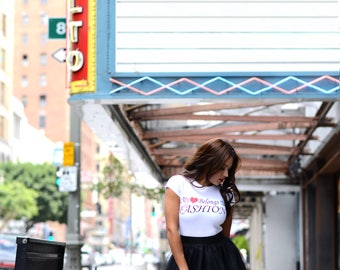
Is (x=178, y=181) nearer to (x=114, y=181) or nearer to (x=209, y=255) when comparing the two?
(x=209, y=255)

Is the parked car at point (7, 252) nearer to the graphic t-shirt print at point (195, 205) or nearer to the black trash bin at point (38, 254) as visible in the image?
the black trash bin at point (38, 254)

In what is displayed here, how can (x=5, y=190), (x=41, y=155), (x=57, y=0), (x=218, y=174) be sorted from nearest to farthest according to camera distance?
(x=218, y=174) < (x=5, y=190) < (x=41, y=155) < (x=57, y=0)

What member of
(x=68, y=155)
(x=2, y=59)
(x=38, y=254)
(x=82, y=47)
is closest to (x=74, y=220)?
(x=68, y=155)

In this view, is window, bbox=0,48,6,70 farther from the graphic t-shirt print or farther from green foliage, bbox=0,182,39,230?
the graphic t-shirt print

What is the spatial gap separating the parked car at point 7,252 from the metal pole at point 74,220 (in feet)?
13.3

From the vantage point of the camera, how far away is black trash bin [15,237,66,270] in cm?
572

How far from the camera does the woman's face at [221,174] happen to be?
16.3 ft

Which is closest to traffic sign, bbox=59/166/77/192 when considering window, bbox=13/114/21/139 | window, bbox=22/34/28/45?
window, bbox=13/114/21/139

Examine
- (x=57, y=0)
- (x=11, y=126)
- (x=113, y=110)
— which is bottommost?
(x=113, y=110)

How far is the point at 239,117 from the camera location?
1293 cm

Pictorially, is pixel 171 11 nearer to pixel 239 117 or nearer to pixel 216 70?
pixel 216 70

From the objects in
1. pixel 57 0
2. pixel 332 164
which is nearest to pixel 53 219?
pixel 57 0

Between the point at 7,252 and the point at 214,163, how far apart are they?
679 inches

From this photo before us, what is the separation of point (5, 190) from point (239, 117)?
5793 centimetres
